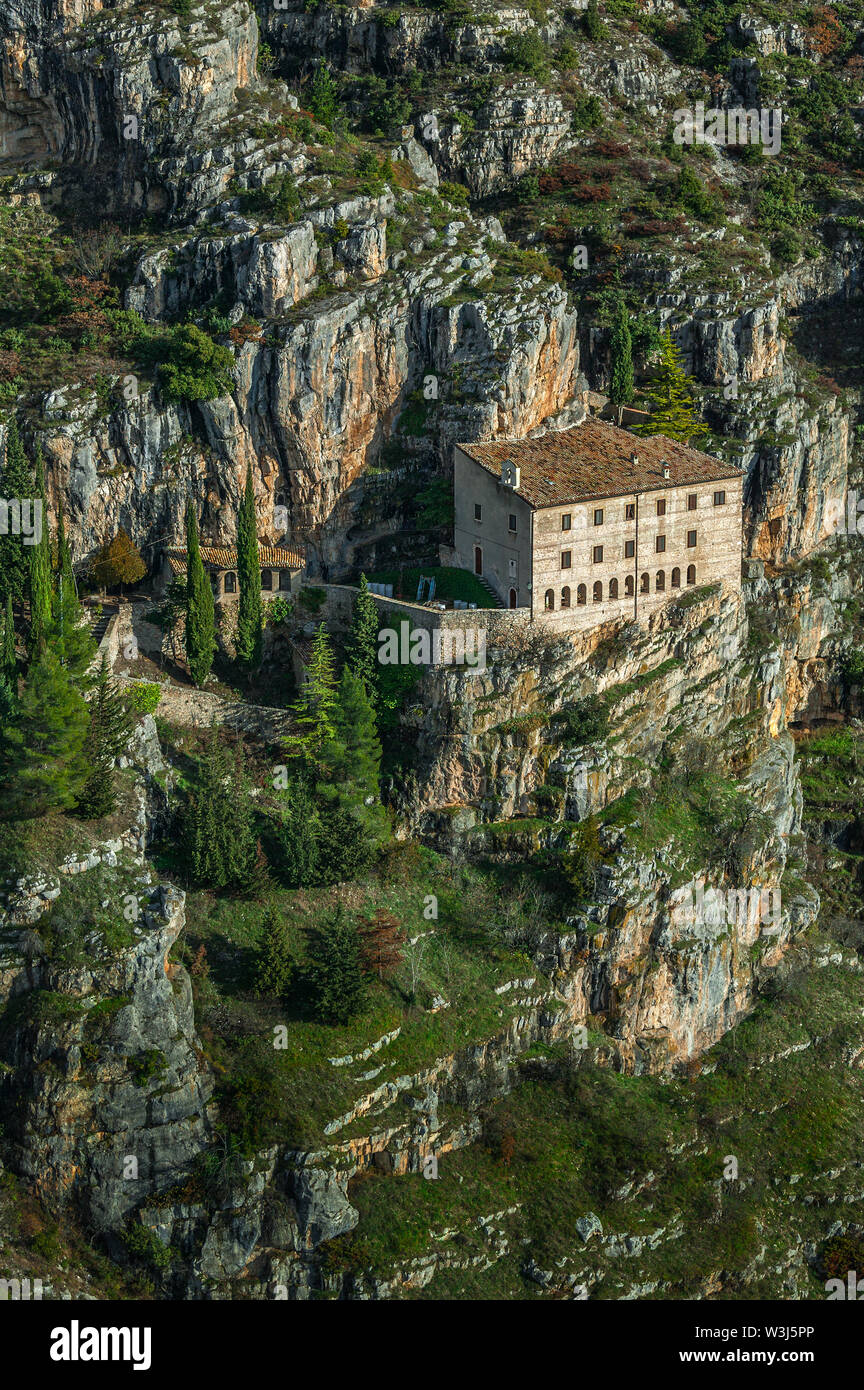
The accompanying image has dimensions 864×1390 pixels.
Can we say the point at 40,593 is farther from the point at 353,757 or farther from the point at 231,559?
the point at 353,757

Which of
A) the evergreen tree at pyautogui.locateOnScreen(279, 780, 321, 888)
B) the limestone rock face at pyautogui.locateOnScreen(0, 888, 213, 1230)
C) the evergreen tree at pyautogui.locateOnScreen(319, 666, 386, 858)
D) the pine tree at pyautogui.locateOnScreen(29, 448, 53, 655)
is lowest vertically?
the limestone rock face at pyautogui.locateOnScreen(0, 888, 213, 1230)

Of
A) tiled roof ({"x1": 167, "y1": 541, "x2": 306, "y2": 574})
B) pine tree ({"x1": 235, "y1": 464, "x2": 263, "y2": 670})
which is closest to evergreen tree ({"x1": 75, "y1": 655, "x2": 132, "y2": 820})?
pine tree ({"x1": 235, "y1": 464, "x2": 263, "y2": 670})

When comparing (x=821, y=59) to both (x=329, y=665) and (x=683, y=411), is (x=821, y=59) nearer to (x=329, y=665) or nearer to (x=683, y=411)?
(x=683, y=411)

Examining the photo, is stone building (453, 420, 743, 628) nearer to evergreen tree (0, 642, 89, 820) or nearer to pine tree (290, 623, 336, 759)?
pine tree (290, 623, 336, 759)

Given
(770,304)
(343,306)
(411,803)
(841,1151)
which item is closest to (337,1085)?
(411,803)

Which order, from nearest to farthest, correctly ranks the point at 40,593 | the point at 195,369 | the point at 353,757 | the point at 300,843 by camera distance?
the point at 40,593
the point at 300,843
the point at 353,757
the point at 195,369

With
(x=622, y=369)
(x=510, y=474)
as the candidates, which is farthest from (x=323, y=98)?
(x=510, y=474)
